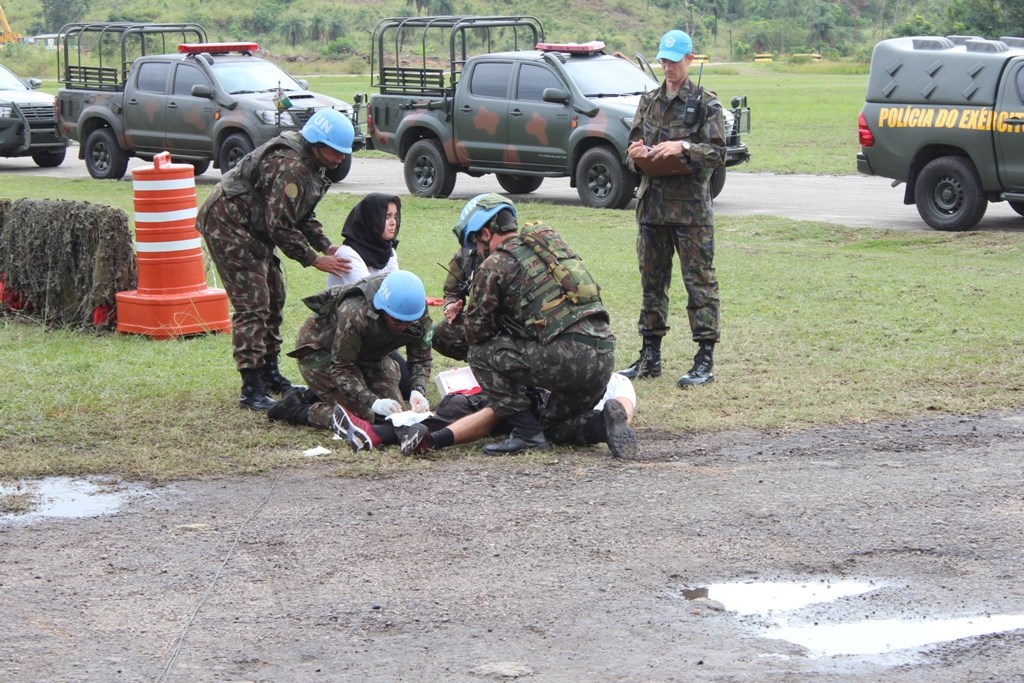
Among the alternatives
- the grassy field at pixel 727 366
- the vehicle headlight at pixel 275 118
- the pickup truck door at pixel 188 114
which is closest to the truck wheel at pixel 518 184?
the vehicle headlight at pixel 275 118

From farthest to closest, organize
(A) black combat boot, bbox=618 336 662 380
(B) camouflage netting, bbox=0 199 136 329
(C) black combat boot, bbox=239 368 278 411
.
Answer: (B) camouflage netting, bbox=0 199 136 329 → (A) black combat boot, bbox=618 336 662 380 → (C) black combat boot, bbox=239 368 278 411

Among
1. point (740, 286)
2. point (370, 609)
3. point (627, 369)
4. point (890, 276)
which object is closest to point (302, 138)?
Result: point (627, 369)

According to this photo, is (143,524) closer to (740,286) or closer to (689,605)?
(689,605)

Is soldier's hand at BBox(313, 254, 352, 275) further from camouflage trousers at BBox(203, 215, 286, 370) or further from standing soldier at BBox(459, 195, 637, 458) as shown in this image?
standing soldier at BBox(459, 195, 637, 458)

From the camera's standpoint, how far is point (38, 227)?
10273 mm

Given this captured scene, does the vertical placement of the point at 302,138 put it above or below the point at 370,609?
above

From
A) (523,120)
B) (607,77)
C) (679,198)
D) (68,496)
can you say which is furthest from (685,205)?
(607,77)

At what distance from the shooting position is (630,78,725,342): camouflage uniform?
828 centimetres

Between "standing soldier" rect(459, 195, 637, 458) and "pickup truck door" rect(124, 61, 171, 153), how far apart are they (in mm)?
14858

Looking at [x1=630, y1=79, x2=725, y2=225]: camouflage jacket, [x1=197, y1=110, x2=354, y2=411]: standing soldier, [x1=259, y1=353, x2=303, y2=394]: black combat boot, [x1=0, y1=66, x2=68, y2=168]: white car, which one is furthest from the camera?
[x1=0, y1=66, x2=68, y2=168]: white car

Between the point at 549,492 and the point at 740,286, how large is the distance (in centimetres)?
602

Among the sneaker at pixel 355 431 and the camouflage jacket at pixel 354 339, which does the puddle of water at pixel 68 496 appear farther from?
the camouflage jacket at pixel 354 339

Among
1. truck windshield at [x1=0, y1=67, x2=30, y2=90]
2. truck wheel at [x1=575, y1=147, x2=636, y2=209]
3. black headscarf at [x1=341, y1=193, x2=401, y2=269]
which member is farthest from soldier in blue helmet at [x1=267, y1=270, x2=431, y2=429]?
truck windshield at [x1=0, y1=67, x2=30, y2=90]

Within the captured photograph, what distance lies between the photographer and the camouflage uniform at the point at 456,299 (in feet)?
25.0
